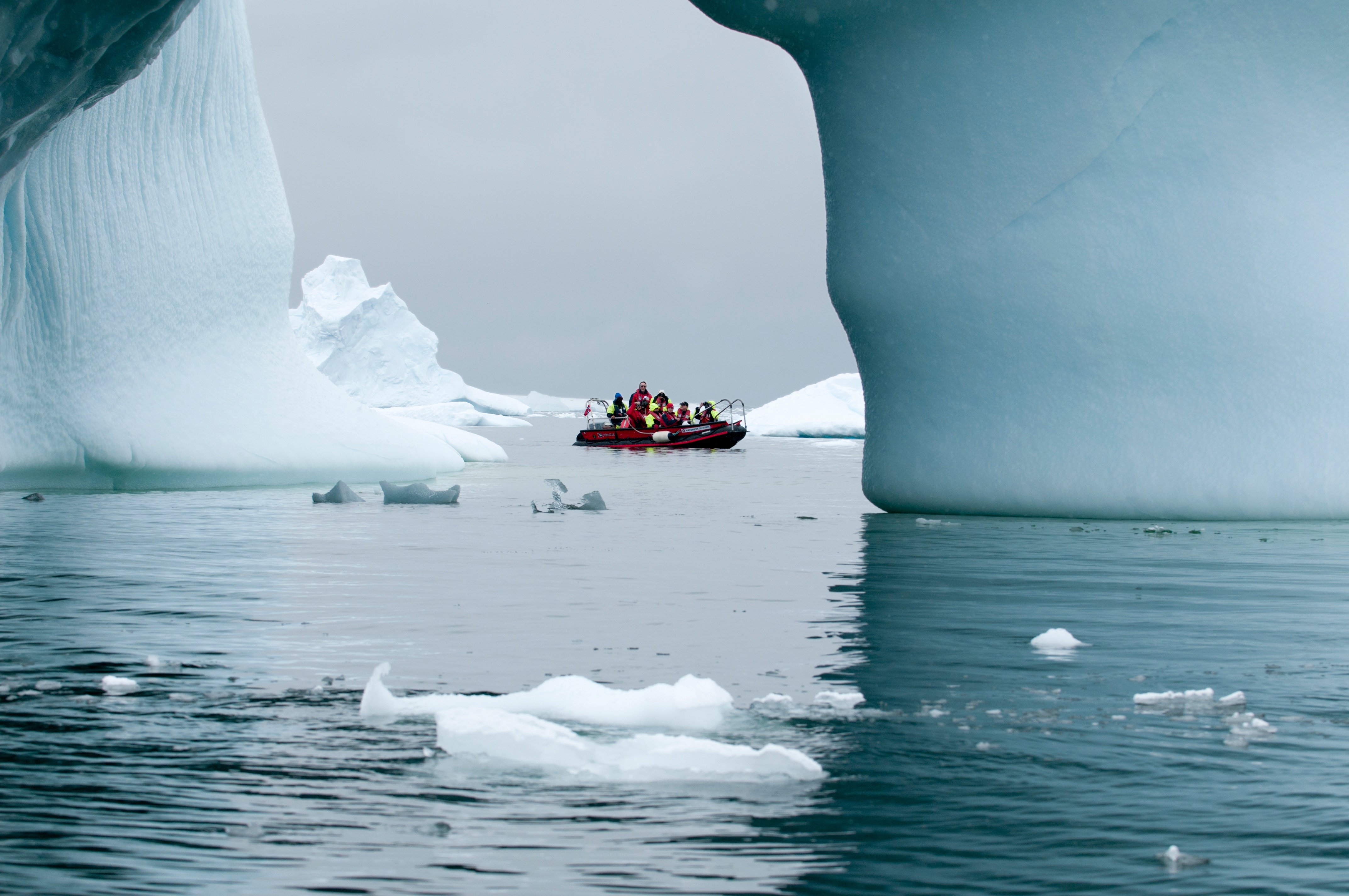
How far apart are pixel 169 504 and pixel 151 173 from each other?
454cm

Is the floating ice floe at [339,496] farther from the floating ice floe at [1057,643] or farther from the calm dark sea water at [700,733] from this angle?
the floating ice floe at [1057,643]

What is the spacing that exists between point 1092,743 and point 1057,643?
1428mm

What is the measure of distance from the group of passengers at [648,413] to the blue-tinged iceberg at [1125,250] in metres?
21.0

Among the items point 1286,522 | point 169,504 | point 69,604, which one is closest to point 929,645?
point 69,604

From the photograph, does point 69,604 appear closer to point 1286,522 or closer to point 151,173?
point 1286,522

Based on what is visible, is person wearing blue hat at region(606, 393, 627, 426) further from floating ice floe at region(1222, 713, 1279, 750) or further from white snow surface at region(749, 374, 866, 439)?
floating ice floe at region(1222, 713, 1279, 750)

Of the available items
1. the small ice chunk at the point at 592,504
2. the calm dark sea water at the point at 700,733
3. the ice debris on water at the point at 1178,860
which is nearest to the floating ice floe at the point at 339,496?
the small ice chunk at the point at 592,504

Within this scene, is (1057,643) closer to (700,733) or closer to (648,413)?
(700,733)

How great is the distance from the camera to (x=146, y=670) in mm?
4031

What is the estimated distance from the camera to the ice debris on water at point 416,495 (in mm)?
12281

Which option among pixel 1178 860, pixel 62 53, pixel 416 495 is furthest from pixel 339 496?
pixel 1178 860

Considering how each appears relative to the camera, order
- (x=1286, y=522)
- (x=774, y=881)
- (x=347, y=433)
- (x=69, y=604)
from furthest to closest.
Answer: (x=347, y=433) → (x=1286, y=522) → (x=69, y=604) → (x=774, y=881)

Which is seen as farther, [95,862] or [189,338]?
[189,338]

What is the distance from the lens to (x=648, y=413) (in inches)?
1276
